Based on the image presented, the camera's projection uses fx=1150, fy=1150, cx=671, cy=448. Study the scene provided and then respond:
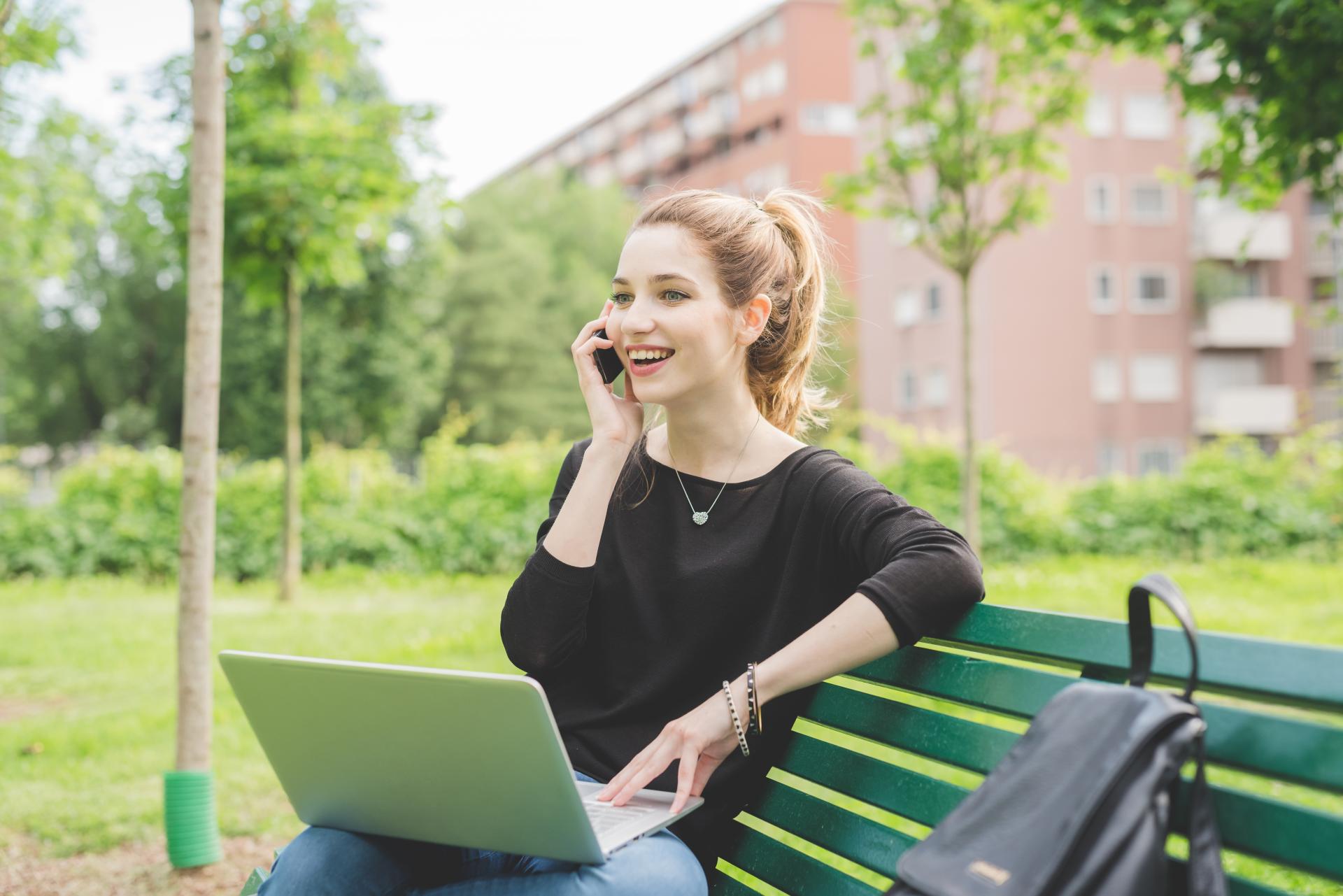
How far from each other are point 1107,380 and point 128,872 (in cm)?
3036

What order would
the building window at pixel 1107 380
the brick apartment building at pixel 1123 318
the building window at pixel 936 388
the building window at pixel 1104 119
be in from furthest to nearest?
1. the building window at pixel 936 388
2. the building window at pixel 1107 380
3. the brick apartment building at pixel 1123 318
4. the building window at pixel 1104 119

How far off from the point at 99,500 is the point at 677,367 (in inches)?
493

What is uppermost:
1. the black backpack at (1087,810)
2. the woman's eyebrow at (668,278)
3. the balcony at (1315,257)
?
the balcony at (1315,257)

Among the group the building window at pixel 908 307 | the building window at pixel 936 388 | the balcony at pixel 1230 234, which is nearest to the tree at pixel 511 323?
the building window at pixel 908 307

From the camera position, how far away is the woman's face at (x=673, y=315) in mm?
2293

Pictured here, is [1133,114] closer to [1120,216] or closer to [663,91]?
[1120,216]

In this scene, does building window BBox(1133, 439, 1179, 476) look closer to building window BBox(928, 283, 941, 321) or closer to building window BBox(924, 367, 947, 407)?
building window BBox(924, 367, 947, 407)

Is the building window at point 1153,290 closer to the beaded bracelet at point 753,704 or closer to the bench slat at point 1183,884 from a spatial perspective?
the beaded bracelet at point 753,704

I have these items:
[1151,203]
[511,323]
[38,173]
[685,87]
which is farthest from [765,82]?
[38,173]

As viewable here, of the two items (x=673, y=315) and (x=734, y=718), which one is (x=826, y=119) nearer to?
(x=673, y=315)

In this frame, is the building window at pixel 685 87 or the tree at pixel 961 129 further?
the building window at pixel 685 87

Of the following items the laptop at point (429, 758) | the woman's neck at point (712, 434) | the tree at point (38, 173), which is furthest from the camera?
the tree at point (38, 173)

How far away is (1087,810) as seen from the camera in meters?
1.20

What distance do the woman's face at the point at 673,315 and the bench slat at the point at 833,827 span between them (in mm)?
806
